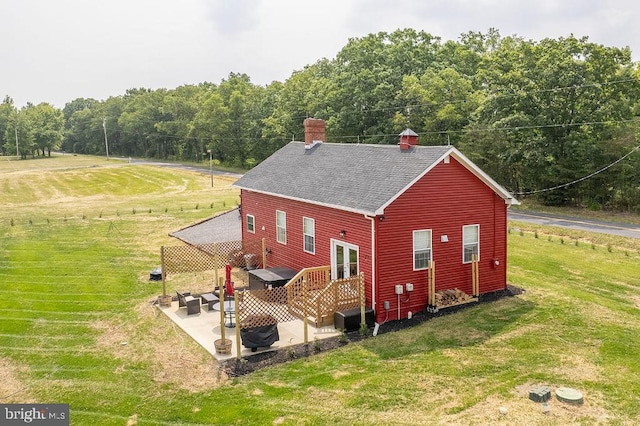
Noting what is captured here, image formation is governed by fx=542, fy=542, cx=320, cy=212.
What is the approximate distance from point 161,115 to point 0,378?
105172 mm

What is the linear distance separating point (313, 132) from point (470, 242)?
847cm

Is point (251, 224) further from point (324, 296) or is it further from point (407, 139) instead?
point (324, 296)

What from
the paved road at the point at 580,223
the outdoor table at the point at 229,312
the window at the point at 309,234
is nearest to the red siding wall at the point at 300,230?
the window at the point at 309,234

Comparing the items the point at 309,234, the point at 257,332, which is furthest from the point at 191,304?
the point at 309,234

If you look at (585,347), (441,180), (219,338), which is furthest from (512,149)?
(219,338)

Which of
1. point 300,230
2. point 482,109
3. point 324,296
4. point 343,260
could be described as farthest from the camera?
point 482,109

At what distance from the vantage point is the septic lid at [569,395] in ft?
33.2

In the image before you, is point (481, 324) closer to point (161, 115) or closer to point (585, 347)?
point (585, 347)

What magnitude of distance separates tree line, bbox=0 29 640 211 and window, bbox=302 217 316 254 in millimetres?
25160

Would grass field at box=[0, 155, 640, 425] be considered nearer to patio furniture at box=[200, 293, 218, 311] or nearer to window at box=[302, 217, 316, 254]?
patio furniture at box=[200, 293, 218, 311]

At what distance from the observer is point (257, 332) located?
13.0 meters

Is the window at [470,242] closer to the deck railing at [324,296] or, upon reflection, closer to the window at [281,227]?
the deck railing at [324,296]

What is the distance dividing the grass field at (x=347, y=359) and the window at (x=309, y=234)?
4.64 meters

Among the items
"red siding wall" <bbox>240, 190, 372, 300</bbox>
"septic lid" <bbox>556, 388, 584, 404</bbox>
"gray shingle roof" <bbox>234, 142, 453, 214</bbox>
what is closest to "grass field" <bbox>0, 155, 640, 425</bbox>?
"septic lid" <bbox>556, 388, 584, 404</bbox>
